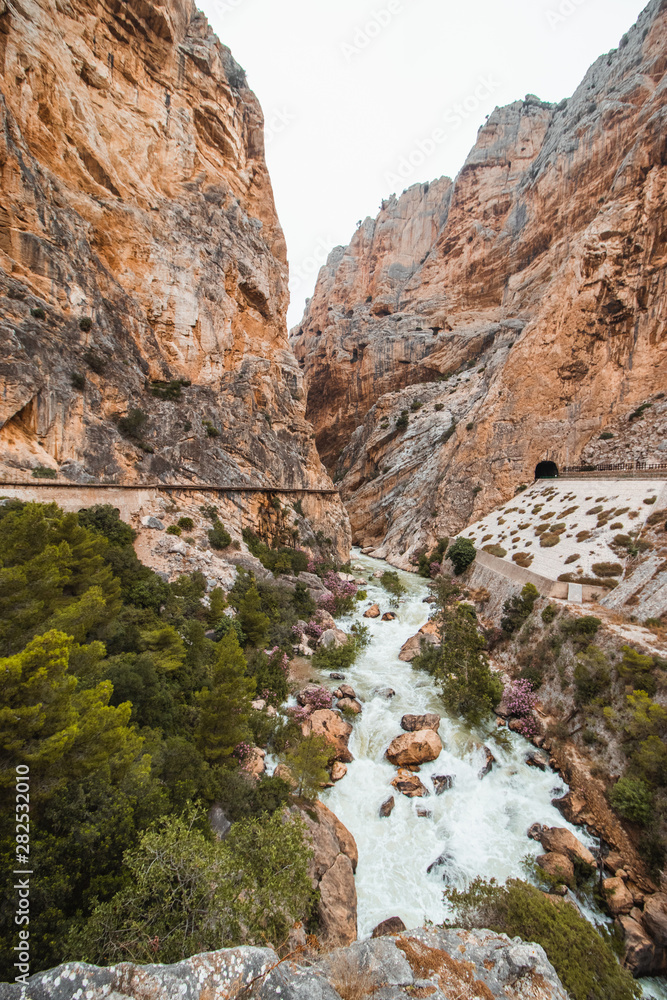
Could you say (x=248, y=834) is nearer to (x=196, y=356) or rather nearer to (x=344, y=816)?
(x=344, y=816)

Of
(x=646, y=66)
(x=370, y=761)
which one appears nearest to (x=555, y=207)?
(x=646, y=66)

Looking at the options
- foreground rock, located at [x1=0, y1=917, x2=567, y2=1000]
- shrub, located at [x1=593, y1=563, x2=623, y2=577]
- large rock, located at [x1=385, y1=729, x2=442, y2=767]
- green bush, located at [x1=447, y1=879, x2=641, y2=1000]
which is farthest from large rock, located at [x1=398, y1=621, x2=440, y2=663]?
foreground rock, located at [x1=0, y1=917, x2=567, y2=1000]

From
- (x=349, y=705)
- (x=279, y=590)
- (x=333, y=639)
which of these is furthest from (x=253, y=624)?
(x=279, y=590)

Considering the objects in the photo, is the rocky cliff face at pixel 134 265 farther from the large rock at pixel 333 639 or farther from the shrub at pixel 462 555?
the large rock at pixel 333 639

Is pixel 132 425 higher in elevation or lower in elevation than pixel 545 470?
lower

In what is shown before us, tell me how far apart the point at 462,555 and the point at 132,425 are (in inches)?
923

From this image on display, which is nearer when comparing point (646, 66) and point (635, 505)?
point (635, 505)

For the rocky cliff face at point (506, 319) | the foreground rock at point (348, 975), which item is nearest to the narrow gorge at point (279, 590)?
the foreground rock at point (348, 975)

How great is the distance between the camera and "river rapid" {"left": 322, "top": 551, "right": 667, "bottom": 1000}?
852cm

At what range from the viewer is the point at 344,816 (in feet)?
33.3

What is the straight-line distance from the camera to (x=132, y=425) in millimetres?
21766

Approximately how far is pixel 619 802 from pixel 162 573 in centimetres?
1724

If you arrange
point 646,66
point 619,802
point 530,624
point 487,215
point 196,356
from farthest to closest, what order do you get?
point 487,215
point 646,66
point 196,356
point 530,624
point 619,802

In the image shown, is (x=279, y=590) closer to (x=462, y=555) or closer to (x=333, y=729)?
(x=333, y=729)
